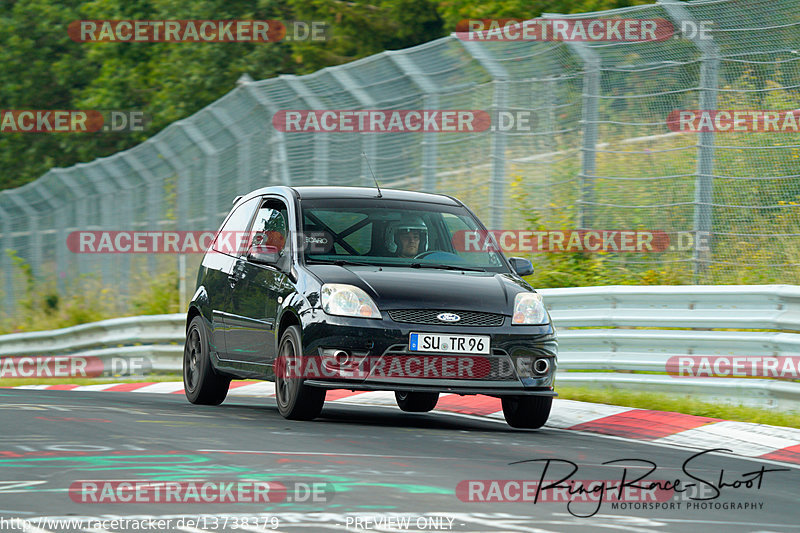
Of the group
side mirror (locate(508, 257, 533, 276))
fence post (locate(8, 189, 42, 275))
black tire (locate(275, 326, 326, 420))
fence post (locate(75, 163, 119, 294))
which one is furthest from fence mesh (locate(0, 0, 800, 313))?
fence post (locate(8, 189, 42, 275))

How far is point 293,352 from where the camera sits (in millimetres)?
9922

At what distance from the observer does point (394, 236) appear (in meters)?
10.9

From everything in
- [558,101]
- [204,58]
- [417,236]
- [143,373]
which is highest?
[204,58]

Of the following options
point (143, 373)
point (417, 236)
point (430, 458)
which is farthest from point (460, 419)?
point (143, 373)

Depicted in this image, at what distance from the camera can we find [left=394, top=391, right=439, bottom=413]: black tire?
1198 centimetres

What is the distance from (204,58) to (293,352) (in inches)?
1052

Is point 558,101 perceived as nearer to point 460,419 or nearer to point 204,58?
point 460,419

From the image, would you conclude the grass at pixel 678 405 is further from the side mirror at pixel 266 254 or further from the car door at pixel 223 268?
the side mirror at pixel 266 254

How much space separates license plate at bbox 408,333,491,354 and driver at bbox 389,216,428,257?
4.25 ft

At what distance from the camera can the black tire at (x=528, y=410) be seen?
33.6 ft

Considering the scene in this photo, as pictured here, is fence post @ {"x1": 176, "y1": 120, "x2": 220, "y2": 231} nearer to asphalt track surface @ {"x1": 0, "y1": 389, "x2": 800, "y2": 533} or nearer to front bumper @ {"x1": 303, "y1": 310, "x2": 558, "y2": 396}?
asphalt track surface @ {"x1": 0, "y1": 389, "x2": 800, "y2": 533}

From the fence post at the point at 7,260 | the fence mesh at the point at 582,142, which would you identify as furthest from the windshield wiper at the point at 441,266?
the fence post at the point at 7,260

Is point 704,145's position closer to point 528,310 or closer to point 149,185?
point 528,310

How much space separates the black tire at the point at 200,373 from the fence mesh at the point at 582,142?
14.4 ft
